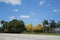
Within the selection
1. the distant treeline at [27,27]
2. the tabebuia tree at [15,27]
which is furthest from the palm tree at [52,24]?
the tabebuia tree at [15,27]

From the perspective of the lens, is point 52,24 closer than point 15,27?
Yes

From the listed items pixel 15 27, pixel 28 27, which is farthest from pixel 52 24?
pixel 15 27

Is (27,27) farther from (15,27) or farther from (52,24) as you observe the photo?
(52,24)

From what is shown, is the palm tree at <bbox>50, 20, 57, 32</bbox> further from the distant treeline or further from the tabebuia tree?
the tabebuia tree

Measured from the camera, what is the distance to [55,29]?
3597 inches

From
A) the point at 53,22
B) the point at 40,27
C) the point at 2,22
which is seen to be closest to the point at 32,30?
the point at 40,27

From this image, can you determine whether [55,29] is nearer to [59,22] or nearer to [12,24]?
[59,22]

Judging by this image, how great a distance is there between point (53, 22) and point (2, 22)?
129 ft

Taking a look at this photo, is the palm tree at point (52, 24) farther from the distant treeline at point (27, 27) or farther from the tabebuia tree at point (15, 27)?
the tabebuia tree at point (15, 27)

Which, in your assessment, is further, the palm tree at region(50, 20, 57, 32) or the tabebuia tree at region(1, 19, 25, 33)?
the tabebuia tree at region(1, 19, 25, 33)

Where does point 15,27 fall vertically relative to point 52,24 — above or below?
below

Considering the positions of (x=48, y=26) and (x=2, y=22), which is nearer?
(x=48, y=26)

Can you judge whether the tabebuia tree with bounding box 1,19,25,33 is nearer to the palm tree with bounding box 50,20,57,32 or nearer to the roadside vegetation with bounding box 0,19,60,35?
the roadside vegetation with bounding box 0,19,60,35

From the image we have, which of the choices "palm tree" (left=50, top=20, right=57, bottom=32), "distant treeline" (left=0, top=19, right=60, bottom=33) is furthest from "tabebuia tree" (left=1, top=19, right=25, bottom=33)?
"palm tree" (left=50, top=20, right=57, bottom=32)
